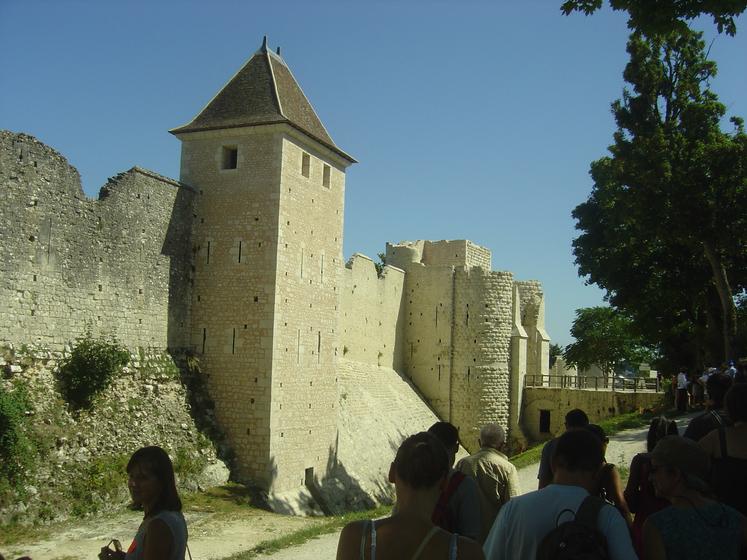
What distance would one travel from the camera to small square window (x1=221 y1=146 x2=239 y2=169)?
61.2ft

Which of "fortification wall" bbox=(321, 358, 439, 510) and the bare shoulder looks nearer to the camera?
the bare shoulder

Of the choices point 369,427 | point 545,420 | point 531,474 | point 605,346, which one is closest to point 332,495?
point 369,427

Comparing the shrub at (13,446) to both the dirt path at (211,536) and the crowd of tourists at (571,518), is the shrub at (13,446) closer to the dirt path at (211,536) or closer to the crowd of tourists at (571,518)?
the dirt path at (211,536)

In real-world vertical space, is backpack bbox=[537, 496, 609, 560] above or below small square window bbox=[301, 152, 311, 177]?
below

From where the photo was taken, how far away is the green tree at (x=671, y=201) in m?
21.4

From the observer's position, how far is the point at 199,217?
18.6m

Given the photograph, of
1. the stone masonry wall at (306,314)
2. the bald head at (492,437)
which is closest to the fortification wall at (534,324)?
the stone masonry wall at (306,314)

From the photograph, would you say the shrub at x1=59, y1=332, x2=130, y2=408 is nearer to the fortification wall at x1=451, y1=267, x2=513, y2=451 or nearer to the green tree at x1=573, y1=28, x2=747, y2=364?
the green tree at x1=573, y1=28, x2=747, y2=364

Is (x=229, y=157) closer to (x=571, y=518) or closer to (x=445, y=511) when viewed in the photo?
(x=445, y=511)

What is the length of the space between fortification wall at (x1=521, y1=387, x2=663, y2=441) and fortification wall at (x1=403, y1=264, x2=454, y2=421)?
3.98 metres

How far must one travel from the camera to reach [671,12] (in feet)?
26.3

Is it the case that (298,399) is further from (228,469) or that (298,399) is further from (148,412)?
(148,412)

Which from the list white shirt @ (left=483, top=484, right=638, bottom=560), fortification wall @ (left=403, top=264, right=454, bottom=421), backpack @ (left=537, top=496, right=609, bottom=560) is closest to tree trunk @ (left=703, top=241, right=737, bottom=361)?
fortification wall @ (left=403, top=264, right=454, bottom=421)

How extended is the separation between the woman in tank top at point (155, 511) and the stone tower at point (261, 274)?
13.3 meters
